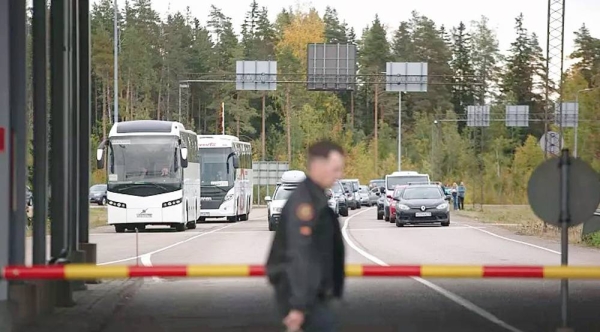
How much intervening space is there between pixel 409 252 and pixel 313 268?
79.0ft

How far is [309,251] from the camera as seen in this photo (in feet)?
25.4

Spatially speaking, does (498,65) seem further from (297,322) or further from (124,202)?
(297,322)

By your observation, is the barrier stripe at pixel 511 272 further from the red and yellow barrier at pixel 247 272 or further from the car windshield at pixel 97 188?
the car windshield at pixel 97 188

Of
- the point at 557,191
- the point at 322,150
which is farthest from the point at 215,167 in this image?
the point at 322,150

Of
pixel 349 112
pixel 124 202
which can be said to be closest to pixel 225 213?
pixel 124 202

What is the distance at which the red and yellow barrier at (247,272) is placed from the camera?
36.2ft

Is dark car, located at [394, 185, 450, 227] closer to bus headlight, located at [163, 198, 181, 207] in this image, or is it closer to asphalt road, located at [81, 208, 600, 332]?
bus headlight, located at [163, 198, 181, 207]

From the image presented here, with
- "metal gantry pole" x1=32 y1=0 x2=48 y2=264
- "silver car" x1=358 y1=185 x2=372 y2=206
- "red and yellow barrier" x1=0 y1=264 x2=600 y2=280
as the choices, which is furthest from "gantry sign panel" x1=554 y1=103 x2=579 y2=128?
"red and yellow barrier" x1=0 y1=264 x2=600 y2=280

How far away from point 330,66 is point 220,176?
6.66 m

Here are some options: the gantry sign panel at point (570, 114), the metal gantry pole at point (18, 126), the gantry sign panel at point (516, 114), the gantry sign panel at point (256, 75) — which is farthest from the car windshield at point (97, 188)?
the metal gantry pole at point (18, 126)

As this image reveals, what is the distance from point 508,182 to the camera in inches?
3260

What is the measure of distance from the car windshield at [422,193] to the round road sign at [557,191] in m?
35.8

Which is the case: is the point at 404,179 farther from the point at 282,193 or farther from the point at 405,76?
the point at 282,193

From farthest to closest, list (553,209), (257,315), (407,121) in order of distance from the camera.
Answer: (407,121)
(257,315)
(553,209)
